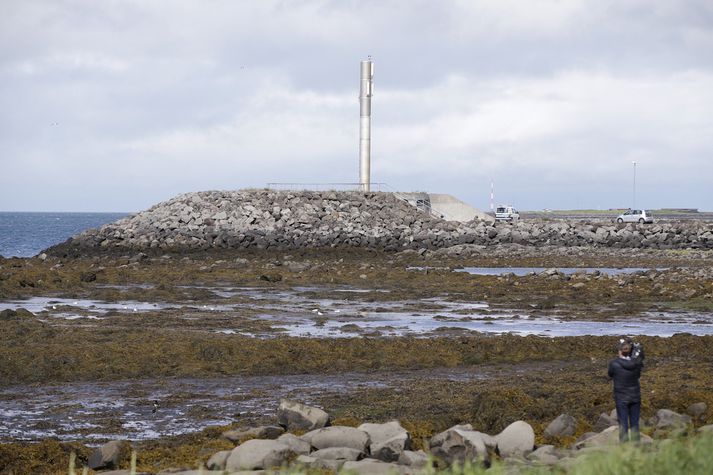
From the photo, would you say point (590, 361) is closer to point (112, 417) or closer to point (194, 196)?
point (112, 417)

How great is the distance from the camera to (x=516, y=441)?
1111cm

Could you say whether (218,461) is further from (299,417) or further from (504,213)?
(504,213)

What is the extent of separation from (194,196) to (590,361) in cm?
5225

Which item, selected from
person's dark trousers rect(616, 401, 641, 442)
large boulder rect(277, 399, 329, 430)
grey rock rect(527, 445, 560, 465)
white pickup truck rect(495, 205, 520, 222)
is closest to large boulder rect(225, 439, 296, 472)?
large boulder rect(277, 399, 329, 430)

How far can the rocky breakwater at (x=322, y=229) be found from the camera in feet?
196

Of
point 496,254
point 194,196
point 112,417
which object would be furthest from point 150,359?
point 194,196

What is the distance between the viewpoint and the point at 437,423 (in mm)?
13289

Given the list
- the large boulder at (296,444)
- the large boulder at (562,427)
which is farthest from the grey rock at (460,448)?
the large boulder at (562,427)

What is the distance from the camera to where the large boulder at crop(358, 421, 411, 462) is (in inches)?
426

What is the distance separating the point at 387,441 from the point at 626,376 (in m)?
2.75

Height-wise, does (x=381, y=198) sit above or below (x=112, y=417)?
above

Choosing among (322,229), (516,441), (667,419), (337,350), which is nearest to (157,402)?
(337,350)

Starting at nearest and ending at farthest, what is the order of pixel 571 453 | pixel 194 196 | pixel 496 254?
pixel 571 453
pixel 496 254
pixel 194 196

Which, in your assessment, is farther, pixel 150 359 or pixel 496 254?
pixel 496 254
